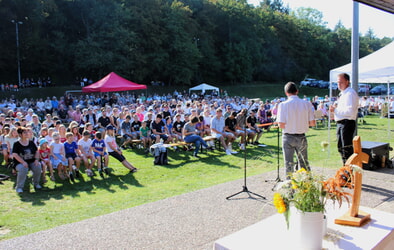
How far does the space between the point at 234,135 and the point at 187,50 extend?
36.5 metres

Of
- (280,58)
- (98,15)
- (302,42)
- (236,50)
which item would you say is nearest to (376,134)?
(98,15)

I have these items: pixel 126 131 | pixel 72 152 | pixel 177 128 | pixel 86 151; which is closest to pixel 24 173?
pixel 72 152

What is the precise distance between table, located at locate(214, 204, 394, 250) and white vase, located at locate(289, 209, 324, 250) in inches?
3.6

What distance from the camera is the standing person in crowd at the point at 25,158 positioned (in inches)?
300

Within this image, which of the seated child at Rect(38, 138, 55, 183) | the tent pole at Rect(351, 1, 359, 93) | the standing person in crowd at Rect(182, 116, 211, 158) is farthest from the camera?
the standing person in crowd at Rect(182, 116, 211, 158)

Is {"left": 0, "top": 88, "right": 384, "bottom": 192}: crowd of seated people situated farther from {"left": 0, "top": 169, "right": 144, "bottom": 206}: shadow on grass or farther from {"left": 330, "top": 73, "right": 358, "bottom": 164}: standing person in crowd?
{"left": 330, "top": 73, "right": 358, "bottom": 164}: standing person in crowd

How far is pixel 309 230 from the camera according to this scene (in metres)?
2.30

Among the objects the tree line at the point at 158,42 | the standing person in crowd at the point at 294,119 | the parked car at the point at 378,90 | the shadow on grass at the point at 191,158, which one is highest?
the tree line at the point at 158,42

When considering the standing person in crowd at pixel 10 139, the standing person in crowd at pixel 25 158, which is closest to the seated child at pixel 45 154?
the standing person in crowd at pixel 25 158

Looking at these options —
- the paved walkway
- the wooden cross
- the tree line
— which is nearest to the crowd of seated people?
the paved walkway

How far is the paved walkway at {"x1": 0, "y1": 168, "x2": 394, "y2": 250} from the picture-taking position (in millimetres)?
3990

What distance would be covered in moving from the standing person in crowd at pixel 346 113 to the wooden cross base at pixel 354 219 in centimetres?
297

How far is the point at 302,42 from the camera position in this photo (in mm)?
69125

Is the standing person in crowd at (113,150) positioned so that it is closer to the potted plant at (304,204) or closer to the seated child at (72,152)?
the seated child at (72,152)
